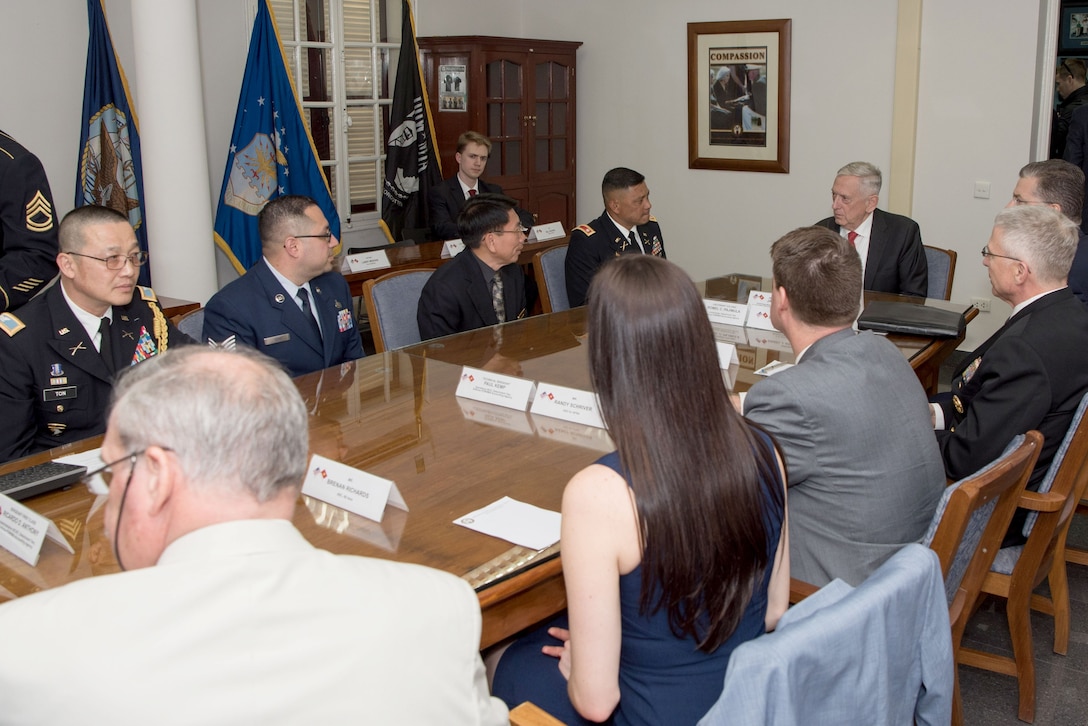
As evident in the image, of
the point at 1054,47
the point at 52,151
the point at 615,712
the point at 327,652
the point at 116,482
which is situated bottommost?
the point at 615,712

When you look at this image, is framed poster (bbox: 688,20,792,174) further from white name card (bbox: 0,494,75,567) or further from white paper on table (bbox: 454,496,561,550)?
white name card (bbox: 0,494,75,567)

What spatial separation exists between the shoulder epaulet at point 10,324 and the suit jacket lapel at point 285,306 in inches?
33.3

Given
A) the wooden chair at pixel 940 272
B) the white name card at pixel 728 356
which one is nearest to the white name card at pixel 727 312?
the white name card at pixel 728 356

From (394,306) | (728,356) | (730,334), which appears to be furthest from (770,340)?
(394,306)

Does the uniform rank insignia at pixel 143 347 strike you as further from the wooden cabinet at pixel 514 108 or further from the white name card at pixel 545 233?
the wooden cabinet at pixel 514 108

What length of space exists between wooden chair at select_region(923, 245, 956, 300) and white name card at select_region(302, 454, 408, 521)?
3.33 meters

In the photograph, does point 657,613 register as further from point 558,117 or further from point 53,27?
point 558,117

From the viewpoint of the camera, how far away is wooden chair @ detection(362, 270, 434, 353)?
3549 millimetres

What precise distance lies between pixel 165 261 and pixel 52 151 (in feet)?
3.27

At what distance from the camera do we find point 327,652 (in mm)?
964

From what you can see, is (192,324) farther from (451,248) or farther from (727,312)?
(451,248)

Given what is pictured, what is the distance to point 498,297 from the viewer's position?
3967 millimetres

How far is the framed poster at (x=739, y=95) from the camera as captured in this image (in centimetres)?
679

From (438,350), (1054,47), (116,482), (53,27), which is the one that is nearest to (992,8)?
(1054,47)
